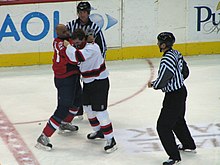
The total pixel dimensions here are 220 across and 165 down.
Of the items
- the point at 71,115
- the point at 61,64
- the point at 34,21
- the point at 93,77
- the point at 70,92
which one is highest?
the point at 34,21

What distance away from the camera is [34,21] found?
34.4 ft

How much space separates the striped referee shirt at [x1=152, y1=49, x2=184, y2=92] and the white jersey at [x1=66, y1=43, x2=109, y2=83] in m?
0.69

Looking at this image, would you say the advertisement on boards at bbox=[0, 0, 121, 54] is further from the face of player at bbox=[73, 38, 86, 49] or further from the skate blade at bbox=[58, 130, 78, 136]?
the face of player at bbox=[73, 38, 86, 49]

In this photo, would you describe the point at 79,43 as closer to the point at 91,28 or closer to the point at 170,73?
the point at 91,28

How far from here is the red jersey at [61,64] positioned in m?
7.30

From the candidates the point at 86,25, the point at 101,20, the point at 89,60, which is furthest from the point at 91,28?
the point at 101,20

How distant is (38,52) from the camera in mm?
10625

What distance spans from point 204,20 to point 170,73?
180 inches

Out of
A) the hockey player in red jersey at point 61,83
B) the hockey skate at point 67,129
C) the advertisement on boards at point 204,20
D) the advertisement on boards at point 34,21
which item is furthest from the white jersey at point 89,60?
the advertisement on boards at point 204,20

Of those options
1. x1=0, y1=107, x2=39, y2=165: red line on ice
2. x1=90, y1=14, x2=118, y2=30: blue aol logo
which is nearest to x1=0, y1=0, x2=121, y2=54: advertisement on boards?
x1=90, y1=14, x2=118, y2=30: blue aol logo

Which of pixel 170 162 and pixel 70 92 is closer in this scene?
pixel 170 162

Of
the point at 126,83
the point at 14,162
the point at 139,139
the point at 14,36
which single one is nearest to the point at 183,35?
the point at 126,83

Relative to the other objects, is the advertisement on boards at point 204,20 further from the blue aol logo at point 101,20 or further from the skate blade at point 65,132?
the skate blade at point 65,132

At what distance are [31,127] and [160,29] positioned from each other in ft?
11.5
